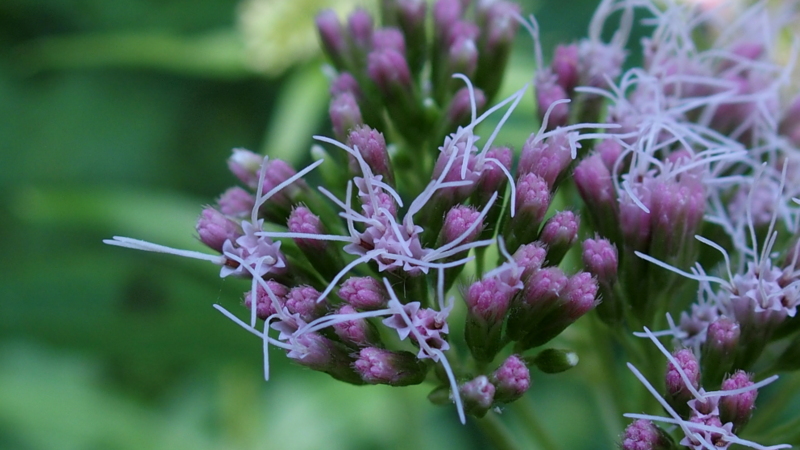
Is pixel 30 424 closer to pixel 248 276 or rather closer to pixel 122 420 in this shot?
pixel 122 420

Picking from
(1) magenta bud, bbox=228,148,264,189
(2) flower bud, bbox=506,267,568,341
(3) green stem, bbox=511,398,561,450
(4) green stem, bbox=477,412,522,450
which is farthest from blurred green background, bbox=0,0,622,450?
(2) flower bud, bbox=506,267,568,341

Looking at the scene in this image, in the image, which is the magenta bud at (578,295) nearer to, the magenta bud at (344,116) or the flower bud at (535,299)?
the flower bud at (535,299)

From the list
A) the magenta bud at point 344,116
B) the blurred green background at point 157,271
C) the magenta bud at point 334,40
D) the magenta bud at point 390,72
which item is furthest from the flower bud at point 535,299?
the blurred green background at point 157,271

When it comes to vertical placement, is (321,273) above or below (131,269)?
above

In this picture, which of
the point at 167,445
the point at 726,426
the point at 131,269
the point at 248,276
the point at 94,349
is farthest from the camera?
the point at 131,269

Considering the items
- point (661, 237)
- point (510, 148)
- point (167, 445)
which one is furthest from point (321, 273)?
point (167, 445)

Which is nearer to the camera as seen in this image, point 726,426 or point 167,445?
point 726,426
